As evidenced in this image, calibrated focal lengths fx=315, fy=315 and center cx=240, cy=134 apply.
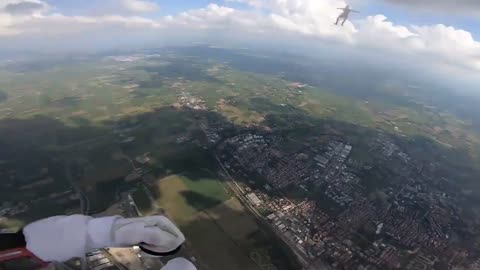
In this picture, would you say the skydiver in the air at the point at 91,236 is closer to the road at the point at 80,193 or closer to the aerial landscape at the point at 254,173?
the aerial landscape at the point at 254,173

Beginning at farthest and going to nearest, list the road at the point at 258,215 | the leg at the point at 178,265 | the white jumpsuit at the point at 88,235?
the road at the point at 258,215
the white jumpsuit at the point at 88,235
the leg at the point at 178,265

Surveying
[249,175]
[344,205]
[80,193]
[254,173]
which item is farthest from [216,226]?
[344,205]

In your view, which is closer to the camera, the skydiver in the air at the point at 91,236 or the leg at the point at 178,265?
the leg at the point at 178,265

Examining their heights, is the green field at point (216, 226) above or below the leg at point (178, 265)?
below

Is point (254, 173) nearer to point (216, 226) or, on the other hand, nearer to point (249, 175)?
point (249, 175)

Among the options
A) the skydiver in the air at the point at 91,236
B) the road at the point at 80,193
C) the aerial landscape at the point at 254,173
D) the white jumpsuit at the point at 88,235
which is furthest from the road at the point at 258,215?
the white jumpsuit at the point at 88,235

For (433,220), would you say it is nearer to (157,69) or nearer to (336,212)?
(336,212)

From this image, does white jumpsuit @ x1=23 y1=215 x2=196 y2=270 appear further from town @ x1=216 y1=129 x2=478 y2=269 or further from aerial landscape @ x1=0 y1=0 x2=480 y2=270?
town @ x1=216 y1=129 x2=478 y2=269
